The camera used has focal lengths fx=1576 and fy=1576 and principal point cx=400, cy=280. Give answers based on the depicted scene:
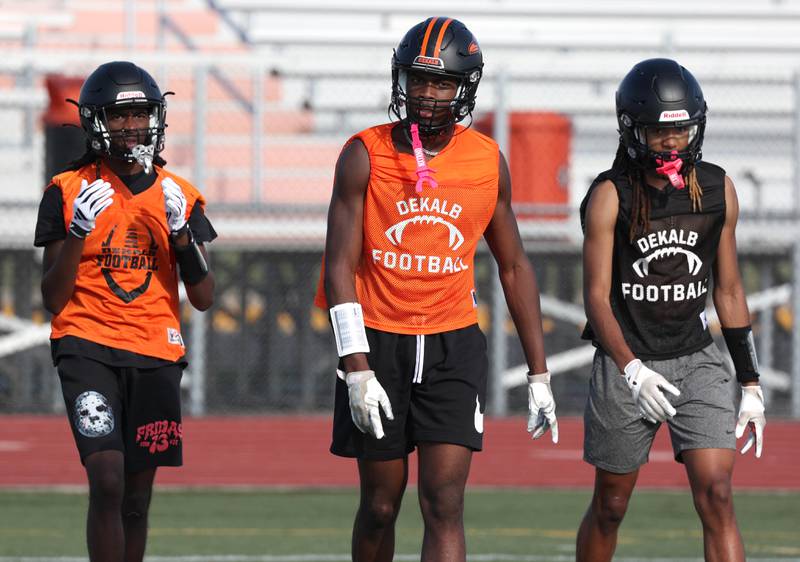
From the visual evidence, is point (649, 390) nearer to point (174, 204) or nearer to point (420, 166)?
point (420, 166)

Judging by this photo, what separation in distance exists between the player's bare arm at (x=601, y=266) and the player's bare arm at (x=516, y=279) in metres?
0.24

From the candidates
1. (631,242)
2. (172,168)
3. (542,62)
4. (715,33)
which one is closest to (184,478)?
(172,168)

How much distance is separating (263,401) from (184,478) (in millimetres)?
3112

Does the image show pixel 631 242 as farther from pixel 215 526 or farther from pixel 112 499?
pixel 215 526

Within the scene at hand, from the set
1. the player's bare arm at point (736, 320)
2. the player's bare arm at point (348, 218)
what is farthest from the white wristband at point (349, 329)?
the player's bare arm at point (736, 320)

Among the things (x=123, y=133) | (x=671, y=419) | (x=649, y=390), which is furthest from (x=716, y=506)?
(x=123, y=133)

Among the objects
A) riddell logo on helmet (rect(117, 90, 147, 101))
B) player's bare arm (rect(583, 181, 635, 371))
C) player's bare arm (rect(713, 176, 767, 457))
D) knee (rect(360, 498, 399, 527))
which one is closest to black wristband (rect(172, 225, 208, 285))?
riddell logo on helmet (rect(117, 90, 147, 101))

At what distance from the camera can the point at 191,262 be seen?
233 inches

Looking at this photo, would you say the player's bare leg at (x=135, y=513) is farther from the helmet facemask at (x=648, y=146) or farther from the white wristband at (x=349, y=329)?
the helmet facemask at (x=648, y=146)

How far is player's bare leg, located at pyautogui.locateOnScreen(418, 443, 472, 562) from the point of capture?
17.7ft

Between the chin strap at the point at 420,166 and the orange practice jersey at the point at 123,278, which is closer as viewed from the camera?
the chin strap at the point at 420,166

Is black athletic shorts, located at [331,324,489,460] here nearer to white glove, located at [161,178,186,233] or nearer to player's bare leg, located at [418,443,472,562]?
player's bare leg, located at [418,443,472,562]

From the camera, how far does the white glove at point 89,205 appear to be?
5.59m

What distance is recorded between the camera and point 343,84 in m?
16.3
